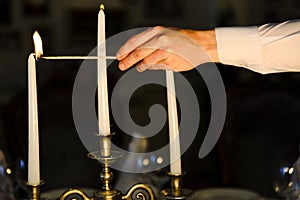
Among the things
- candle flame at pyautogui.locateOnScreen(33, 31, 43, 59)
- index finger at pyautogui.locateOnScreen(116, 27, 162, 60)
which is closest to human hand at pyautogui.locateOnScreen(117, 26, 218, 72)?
index finger at pyautogui.locateOnScreen(116, 27, 162, 60)

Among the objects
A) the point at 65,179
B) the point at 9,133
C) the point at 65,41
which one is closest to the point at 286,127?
the point at 65,179

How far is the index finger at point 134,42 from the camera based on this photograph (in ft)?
2.54

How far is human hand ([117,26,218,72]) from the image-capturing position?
0.78m

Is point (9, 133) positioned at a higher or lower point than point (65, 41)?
lower

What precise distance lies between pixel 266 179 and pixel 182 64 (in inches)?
40.5

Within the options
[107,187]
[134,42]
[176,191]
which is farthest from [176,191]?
[134,42]

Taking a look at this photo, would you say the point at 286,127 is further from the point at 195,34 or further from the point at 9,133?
the point at 195,34

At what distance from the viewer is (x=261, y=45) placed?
900 millimetres

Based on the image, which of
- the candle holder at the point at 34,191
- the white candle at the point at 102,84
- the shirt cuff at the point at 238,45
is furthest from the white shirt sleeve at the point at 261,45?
the candle holder at the point at 34,191

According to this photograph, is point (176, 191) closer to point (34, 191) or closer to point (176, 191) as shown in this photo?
point (176, 191)

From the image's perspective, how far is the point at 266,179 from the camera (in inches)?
70.7

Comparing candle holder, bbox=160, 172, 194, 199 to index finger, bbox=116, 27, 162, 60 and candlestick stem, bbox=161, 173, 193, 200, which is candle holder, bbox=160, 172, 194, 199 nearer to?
candlestick stem, bbox=161, 173, 193, 200

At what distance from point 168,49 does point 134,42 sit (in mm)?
58

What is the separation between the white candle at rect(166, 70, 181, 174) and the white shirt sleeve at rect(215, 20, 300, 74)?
0.12 meters
